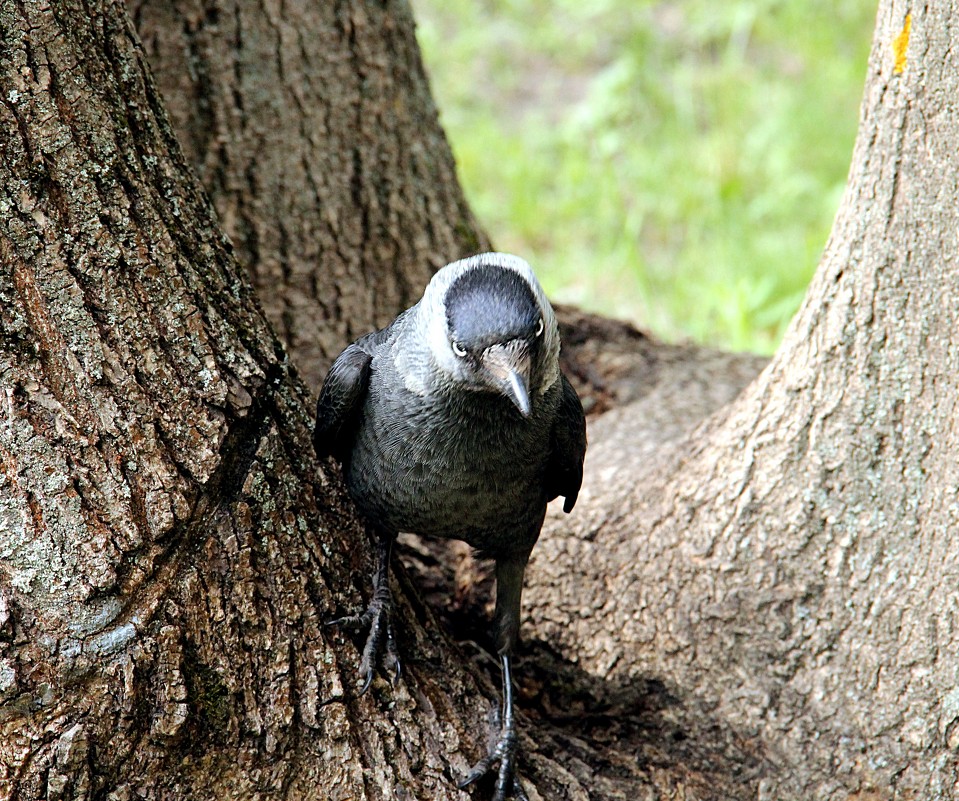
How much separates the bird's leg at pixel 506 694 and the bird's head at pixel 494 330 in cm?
66

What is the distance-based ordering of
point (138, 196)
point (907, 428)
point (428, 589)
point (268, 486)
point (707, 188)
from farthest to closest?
point (707, 188) → point (428, 589) → point (907, 428) → point (268, 486) → point (138, 196)

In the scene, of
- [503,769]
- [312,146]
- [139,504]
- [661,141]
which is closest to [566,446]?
[503,769]

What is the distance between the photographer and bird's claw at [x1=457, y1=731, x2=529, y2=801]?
2641mm

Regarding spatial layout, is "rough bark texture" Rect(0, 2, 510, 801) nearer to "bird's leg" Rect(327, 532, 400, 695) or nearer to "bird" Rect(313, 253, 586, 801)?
"bird's leg" Rect(327, 532, 400, 695)

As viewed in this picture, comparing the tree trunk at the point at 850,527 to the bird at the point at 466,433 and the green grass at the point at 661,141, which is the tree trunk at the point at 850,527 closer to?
the bird at the point at 466,433

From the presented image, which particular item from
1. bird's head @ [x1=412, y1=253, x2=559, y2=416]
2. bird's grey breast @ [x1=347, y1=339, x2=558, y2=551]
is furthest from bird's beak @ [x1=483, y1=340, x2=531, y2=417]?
bird's grey breast @ [x1=347, y1=339, x2=558, y2=551]

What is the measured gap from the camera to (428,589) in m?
3.56

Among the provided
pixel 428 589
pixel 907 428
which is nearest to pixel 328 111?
pixel 428 589

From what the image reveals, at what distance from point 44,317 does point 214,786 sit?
3.87ft

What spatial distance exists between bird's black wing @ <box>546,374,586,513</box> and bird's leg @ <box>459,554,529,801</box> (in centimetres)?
26

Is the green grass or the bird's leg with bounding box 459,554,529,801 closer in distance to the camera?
the bird's leg with bounding box 459,554,529,801

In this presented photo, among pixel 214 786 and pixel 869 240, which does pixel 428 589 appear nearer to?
pixel 214 786

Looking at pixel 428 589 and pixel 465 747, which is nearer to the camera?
pixel 465 747

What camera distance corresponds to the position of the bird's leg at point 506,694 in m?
2.68
